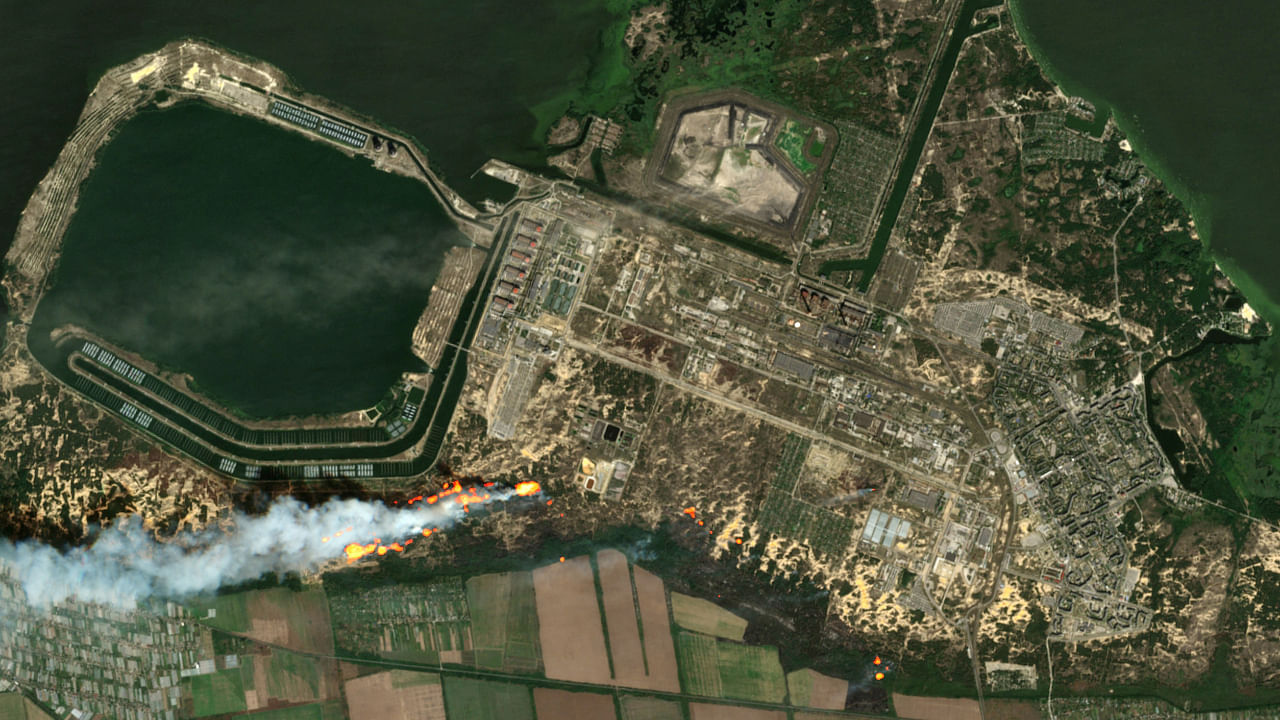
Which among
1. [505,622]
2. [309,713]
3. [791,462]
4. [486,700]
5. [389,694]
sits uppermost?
[791,462]

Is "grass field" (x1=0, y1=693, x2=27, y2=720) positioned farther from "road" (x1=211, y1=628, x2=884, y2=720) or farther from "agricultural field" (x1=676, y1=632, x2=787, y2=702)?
"agricultural field" (x1=676, y1=632, x2=787, y2=702)

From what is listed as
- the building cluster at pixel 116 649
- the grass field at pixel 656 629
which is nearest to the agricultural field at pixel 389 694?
the building cluster at pixel 116 649

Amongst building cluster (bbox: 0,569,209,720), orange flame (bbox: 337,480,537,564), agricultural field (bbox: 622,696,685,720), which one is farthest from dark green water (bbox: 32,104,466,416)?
agricultural field (bbox: 622,696,685,720)

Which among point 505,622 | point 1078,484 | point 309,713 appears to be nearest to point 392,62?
point 505,622

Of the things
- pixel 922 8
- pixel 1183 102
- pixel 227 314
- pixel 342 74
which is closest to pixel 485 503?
pixel 227 314

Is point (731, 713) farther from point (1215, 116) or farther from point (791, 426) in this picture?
point (1215, 116)
